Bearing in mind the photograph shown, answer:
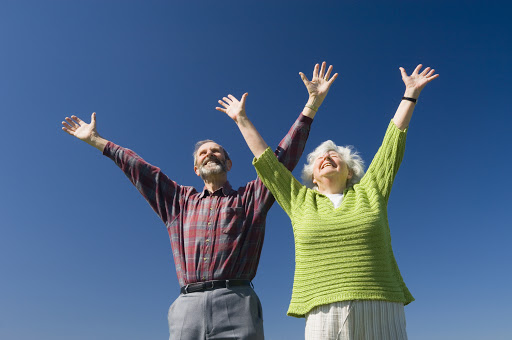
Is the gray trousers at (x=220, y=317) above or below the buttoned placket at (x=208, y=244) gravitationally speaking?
below

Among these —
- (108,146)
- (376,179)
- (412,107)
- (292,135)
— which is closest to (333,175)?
(376,179)

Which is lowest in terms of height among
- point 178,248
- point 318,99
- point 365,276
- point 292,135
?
point 365,276

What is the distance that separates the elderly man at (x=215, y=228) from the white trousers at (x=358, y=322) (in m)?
0.97

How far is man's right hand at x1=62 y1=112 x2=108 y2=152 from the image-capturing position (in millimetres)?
5844

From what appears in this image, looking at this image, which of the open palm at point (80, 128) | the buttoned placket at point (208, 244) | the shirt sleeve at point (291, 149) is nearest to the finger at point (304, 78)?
the shirt sleeve at point (291, 149)

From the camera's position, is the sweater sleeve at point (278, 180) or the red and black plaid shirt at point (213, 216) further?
the red and black plaid shirt at point (213, 216)

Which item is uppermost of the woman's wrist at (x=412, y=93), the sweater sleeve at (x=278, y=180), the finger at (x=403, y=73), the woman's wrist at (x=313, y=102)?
the finger at (x=403, y=73)

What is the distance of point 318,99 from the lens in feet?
17.2

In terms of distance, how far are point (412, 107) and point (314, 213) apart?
1538 millimetres

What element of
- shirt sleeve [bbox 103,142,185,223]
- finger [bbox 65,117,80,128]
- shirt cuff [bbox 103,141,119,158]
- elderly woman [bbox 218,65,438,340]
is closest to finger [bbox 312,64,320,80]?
elderly woman [bbox 218,65,438,340]

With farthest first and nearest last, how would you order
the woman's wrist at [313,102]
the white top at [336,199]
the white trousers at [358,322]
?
the woman's wrist at [313,102]
the white top at [336,199]
the white trousers at [358,322]

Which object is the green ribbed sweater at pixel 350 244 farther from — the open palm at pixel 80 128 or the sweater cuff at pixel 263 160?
the open palm at pixel 80 128

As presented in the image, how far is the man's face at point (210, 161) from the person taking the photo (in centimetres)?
538

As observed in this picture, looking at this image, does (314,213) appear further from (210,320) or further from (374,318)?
(210,320)
